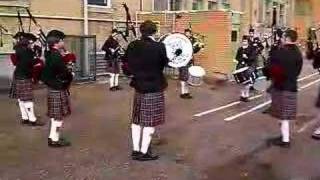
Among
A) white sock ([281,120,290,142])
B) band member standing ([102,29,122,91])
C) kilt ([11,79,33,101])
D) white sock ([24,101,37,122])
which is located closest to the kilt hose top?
kilt ([11,79,33,101])

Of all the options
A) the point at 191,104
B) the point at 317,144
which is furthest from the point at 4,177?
the point at 191,104

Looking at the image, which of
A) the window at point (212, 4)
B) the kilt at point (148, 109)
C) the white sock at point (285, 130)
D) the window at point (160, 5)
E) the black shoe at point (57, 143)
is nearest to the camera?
the kilt at point (148, 109)

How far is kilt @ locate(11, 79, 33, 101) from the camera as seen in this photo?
9281mm

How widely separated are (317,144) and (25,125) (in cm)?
483

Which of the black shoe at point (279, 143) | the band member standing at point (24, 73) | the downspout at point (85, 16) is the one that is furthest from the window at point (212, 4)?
the black shoe at point (279, 143)

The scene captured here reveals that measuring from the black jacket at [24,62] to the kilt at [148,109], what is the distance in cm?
271

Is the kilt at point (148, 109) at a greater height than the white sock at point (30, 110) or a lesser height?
greater

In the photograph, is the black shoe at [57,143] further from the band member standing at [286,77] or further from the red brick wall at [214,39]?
the red brick wall at [214,39]

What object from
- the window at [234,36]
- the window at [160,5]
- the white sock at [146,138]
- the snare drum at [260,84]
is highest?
the window at [160,5]

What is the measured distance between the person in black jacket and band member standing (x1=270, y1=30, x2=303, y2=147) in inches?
80.3

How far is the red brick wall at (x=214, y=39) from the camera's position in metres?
17.2

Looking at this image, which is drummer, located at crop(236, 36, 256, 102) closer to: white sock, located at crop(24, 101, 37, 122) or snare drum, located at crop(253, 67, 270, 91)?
snare drum, located at crop(253, 67, 270, 91)

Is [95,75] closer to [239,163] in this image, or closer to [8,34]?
[8,34]

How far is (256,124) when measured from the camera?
1027 cm
